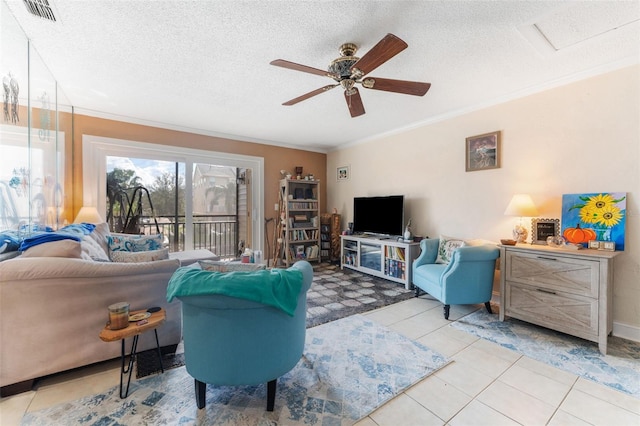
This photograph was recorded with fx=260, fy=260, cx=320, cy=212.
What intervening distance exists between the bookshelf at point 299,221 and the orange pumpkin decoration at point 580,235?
3.69 meters

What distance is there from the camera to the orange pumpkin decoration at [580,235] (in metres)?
2.39

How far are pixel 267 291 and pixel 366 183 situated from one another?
12.7ft

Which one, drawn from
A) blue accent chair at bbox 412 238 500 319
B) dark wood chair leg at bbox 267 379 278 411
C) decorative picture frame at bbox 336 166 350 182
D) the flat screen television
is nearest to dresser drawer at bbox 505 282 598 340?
blue accent chair at bbox 412 238 500 319

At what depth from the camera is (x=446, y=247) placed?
3240mm

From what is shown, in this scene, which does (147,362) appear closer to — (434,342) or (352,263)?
(434,342)

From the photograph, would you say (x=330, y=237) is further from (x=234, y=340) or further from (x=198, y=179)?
(x=234, y=340)

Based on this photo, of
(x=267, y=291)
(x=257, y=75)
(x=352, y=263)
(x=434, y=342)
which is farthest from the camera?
(x=352, y=263)

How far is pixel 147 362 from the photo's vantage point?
1956 millimetres

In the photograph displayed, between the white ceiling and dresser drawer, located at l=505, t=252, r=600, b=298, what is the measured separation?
5.78ft

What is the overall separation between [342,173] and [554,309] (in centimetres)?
393

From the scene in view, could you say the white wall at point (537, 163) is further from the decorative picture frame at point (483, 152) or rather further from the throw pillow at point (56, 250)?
the throw pillow at point (56, 250)

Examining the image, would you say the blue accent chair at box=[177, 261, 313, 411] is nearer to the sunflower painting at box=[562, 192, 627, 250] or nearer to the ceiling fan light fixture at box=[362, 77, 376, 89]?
the ceiling fan light fixture at box=[362, 77, 376, 89]

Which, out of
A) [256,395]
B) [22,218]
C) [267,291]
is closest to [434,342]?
[256,395]

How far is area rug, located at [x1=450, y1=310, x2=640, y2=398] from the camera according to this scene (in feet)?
5.91
